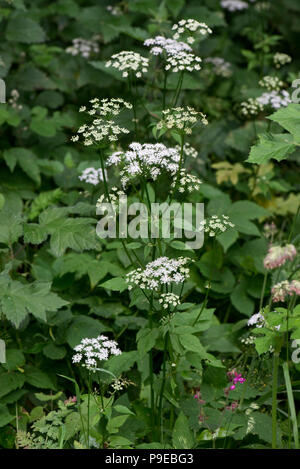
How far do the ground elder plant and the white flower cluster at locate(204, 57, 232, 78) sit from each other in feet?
0.10

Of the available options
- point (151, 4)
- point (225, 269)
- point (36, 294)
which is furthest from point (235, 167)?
point (36, 294)

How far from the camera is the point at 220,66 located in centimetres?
621

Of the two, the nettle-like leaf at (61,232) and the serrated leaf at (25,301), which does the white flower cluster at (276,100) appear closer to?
the nettle-like leaf at (61,232)

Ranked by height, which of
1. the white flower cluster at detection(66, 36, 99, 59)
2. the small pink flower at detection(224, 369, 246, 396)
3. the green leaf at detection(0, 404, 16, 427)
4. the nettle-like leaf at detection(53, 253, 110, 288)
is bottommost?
the green leaf at detection(0, 404, 16, 427)

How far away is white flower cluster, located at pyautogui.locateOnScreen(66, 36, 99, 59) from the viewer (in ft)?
18.7

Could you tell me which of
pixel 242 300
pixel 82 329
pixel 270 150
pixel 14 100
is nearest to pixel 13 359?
pixel 82 329

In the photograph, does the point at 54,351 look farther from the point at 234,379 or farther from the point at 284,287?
the point at 284,287

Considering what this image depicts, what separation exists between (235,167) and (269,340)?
254 centimetres

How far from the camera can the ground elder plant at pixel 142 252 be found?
2877 mm

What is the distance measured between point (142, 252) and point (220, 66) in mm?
3277

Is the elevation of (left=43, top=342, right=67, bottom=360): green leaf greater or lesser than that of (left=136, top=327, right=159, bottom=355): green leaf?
lesser

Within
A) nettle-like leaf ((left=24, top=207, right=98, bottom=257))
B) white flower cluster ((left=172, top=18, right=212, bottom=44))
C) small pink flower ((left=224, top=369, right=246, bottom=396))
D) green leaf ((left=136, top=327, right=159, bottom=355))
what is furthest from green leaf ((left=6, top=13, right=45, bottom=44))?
small pink flower ((left=224, top=369, right=246, bottom=396))

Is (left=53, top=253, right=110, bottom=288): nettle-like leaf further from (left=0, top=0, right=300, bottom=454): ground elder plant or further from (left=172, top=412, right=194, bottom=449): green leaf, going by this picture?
(left=172, top=412, right=194, bottom=449): green leaf

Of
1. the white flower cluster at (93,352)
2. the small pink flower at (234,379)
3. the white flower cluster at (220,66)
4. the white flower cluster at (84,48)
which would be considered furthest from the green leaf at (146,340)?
the white flower cluster at (220,66)
